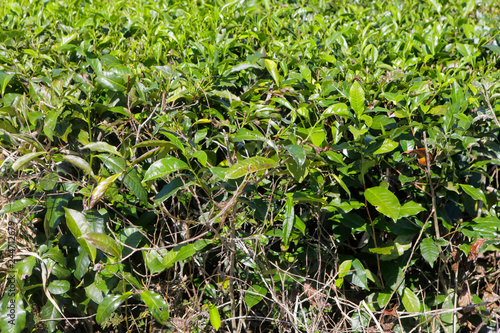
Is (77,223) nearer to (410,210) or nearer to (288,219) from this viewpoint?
(288,219)

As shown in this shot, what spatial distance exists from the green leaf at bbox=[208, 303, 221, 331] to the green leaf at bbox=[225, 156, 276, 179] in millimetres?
756

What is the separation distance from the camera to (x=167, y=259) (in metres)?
2.03

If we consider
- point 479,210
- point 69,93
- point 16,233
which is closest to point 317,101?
point 479,210

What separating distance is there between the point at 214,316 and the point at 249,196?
0.56 m

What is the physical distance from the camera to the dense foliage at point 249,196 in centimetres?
200

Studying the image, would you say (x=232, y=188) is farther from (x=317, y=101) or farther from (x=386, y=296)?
(x=386, y=296)

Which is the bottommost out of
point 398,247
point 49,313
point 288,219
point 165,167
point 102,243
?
point 49,313

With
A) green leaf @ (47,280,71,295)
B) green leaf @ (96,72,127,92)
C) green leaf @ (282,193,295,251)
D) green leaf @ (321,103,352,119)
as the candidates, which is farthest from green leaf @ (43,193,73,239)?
green leaf @ (321,103,352,119)

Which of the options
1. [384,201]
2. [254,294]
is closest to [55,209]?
[254,294]

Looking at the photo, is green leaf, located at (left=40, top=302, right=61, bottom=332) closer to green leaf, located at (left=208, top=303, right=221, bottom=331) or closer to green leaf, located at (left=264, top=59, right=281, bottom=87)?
green leaf, located at (left=208, top=303, right=221, bottom=331)

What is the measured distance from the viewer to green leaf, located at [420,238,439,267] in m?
2.06

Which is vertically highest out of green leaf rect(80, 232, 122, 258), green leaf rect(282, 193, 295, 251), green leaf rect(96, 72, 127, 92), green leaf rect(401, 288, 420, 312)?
green leaf rect(96, 72, 127, 92)

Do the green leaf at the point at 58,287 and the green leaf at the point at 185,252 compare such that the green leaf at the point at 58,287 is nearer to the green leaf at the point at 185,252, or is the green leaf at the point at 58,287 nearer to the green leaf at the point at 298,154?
the green leaf at the point at 185,252

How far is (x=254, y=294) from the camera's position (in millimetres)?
2143
